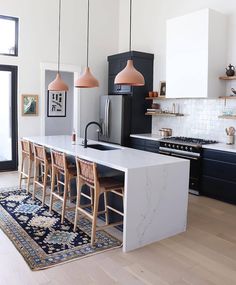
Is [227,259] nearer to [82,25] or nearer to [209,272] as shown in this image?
[209,272]

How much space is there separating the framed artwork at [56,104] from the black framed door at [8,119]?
2124 millimetres

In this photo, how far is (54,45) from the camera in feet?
23.6

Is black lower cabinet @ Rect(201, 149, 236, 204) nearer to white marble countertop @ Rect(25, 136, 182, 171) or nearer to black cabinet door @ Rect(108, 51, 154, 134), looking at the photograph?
white marble countertop @ Rect(25, 136, 182, 171)

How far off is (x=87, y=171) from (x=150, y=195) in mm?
756

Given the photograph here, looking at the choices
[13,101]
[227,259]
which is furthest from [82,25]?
[227,259]

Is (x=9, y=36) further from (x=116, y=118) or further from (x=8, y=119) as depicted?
(x=116, y=118)

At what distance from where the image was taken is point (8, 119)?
6980mm

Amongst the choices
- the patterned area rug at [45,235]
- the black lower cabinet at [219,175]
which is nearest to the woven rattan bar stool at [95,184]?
the patterned area rug at [45,235]

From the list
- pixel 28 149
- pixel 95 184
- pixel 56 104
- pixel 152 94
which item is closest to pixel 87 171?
pixel 95 184

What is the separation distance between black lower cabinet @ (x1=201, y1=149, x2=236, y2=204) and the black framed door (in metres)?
4.01

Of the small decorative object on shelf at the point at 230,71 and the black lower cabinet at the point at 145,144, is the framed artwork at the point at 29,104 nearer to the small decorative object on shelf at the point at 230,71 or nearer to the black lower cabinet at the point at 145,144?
the black lower cabinet at the point at 145,144

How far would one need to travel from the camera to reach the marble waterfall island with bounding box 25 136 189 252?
3.38m

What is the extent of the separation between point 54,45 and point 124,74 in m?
3.89

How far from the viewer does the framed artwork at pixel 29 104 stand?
6939 mm
